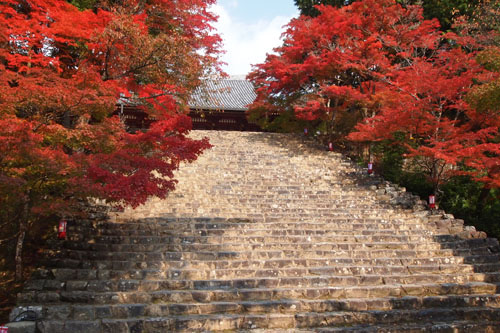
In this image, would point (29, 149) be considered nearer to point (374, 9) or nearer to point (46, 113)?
point (46, 113)

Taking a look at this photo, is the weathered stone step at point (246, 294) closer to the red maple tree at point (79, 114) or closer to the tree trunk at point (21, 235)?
the tree trunk at point (21, 235)

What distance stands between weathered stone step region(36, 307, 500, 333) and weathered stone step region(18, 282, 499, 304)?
19.6 inches

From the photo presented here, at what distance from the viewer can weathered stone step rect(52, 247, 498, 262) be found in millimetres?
7434

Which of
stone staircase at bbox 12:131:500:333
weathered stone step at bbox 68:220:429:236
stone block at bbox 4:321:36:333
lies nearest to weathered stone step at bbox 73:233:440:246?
stone staircase at bbox 12:131:500:333

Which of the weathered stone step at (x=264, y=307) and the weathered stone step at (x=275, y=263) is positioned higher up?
the weathered stone step at (x=275, y=263)

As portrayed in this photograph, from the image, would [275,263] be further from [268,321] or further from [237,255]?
[268,321]

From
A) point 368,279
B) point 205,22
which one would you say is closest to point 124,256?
point 368,279

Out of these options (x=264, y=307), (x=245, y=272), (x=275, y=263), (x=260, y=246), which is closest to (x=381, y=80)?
(x=260, y=246)

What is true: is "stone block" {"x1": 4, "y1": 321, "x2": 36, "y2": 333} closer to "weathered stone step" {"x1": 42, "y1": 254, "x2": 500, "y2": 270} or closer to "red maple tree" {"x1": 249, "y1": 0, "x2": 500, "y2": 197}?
"weathered stone step" {"x1": 42, "y1": 254, "x2": 500, "y2": 270}

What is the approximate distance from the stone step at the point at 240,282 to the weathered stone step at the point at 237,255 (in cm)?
67

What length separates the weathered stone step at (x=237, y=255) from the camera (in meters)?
7.43

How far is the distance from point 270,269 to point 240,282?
2.33ft

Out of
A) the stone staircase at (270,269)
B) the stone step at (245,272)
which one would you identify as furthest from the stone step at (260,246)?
the stone step at (245,272)

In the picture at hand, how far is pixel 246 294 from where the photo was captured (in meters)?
6.58
